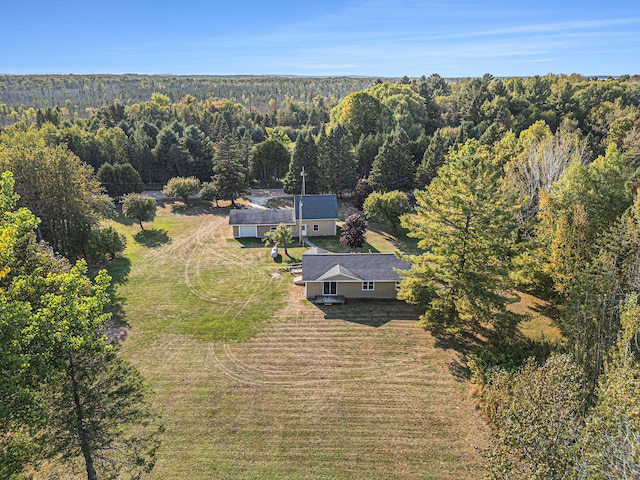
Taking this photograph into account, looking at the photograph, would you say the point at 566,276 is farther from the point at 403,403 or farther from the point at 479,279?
the point at 403,403

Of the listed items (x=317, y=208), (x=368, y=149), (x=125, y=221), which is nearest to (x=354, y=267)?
(x=317, y=208)

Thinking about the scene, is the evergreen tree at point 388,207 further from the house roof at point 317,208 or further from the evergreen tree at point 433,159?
the evergreen tree at point 433,159

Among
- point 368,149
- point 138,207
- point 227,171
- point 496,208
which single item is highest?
point 368,149

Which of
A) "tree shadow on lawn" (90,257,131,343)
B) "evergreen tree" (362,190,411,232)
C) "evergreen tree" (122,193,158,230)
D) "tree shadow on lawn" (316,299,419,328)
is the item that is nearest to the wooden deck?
"tree shadow on lawn" (316,299,419,328)

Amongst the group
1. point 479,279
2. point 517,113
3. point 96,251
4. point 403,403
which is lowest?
point 403,403

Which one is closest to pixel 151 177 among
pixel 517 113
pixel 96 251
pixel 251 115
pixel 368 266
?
pixel 96 251

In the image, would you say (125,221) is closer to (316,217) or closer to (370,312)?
(316,217)
